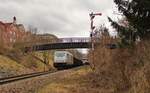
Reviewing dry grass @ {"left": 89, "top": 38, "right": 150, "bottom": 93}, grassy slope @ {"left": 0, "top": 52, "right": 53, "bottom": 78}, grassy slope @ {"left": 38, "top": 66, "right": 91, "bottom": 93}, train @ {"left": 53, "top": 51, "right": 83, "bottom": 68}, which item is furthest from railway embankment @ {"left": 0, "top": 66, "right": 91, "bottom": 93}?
train @ {"left": 53, "top": 51, "right": 83, "bottom": 68}

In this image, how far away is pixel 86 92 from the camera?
22.5 metres

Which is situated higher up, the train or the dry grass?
the dry grass

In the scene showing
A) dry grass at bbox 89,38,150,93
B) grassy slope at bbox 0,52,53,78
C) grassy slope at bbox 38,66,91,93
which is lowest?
grassy slope at bbox 0,52,53,78

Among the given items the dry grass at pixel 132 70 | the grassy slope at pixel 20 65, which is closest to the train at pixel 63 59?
the grassy slope at pixel 20 65

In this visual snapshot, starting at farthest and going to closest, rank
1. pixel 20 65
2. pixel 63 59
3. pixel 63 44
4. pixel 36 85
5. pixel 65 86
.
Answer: pixel 63 44 < pixel 20 65 < pixel 63 59 < pixel 36 85 < pixel 65 86

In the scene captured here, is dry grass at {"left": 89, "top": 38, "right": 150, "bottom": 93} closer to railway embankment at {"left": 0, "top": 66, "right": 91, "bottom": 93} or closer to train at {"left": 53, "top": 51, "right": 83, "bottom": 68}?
railway embankment at {"left": 0, "top": 66, "right": 91, "bottom": 93}

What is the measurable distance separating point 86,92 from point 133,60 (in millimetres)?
5116

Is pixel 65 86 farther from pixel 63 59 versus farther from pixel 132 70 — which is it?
pixel 63 59

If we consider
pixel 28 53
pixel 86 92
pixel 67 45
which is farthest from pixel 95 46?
pixel 67 45

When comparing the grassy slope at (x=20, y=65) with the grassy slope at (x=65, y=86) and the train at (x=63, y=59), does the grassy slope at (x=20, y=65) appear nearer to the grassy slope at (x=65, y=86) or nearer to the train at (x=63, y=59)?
the train at (x=63, y=59)

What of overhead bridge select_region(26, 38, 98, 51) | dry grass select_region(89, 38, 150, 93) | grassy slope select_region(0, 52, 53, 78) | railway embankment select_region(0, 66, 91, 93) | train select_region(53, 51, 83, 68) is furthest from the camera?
overhead bridge select_region(26, 38, 98, 51)

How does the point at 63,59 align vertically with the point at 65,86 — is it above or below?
below

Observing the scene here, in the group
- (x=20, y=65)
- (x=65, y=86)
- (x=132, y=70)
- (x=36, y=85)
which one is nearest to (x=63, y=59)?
(x=20, y=65)

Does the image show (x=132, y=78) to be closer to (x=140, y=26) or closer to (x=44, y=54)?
(x=140, y=26)
